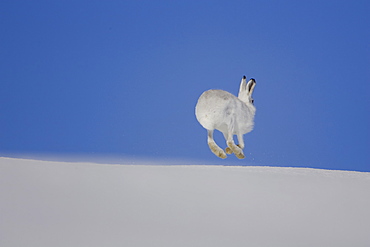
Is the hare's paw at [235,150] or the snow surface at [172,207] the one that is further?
the hare's paw at [235,150]

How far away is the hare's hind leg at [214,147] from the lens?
826 centimetres

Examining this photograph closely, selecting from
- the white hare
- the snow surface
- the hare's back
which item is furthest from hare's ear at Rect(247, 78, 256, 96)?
the snow surface

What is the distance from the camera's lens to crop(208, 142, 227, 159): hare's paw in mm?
8242

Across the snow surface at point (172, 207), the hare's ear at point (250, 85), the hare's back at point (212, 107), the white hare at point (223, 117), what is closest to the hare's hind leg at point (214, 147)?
the white hare at point (223, 117)

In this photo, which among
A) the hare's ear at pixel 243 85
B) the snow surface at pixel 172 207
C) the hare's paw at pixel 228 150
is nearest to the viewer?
the snow surface at pixel 172 207

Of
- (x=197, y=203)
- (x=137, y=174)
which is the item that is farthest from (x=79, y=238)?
(x=137, y=174)

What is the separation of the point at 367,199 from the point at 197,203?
91.8 inches

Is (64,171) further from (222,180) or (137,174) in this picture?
(222,180)

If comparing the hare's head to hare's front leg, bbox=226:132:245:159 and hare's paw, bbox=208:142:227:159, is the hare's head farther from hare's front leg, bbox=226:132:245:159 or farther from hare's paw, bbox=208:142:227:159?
hare's paw, bbox=208:142:227:159

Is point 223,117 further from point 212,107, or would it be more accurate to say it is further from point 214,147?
point 214,147

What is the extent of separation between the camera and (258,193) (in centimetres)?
662

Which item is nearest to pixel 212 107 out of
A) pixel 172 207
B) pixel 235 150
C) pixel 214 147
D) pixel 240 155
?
pixel 214 147

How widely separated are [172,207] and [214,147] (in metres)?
2.63

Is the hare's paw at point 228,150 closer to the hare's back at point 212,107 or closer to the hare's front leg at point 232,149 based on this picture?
the hare's front leg at point 232,149
